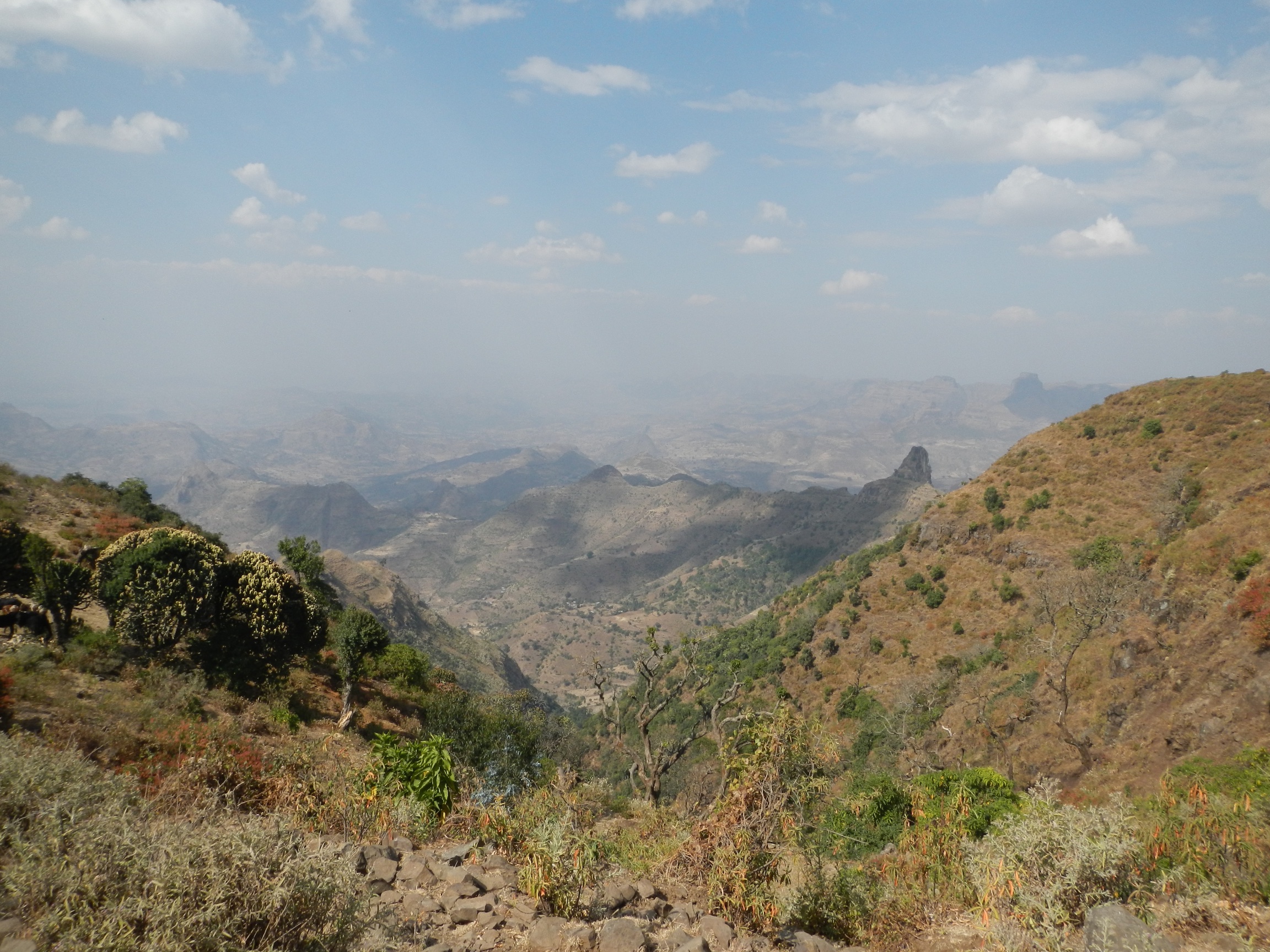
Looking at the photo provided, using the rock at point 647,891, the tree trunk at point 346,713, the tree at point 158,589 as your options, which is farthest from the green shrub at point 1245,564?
the tree at point 158,589

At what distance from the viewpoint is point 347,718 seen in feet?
66.3

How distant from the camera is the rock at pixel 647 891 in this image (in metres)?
8.34

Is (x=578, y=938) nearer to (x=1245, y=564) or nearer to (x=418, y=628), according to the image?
(x=1245, y=564)

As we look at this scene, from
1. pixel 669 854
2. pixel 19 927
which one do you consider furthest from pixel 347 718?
pixel 19 927

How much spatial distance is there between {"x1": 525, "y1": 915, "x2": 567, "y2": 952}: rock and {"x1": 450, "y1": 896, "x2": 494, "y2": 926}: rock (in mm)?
752

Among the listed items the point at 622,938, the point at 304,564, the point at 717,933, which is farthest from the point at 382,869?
the point at 304,564

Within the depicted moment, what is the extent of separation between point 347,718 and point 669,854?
48.9 ft

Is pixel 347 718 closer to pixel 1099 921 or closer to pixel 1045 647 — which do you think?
pixel 1099 921

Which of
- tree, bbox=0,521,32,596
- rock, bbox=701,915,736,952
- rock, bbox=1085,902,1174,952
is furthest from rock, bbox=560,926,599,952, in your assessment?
tree, bbox=0,521,32,596

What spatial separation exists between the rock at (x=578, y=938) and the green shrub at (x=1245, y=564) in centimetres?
2874

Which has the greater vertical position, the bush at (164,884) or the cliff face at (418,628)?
the bush at (164,884)

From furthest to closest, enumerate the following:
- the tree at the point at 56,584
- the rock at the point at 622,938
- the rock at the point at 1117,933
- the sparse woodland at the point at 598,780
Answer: the tree at the point at 56,584
the rock at the point at 622,938
the rock at the point at 1117,933
the sparse woodland at the point at 598,780

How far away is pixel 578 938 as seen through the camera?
6902mm

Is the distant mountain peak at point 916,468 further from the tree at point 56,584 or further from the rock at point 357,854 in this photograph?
the rock at point 357,854
